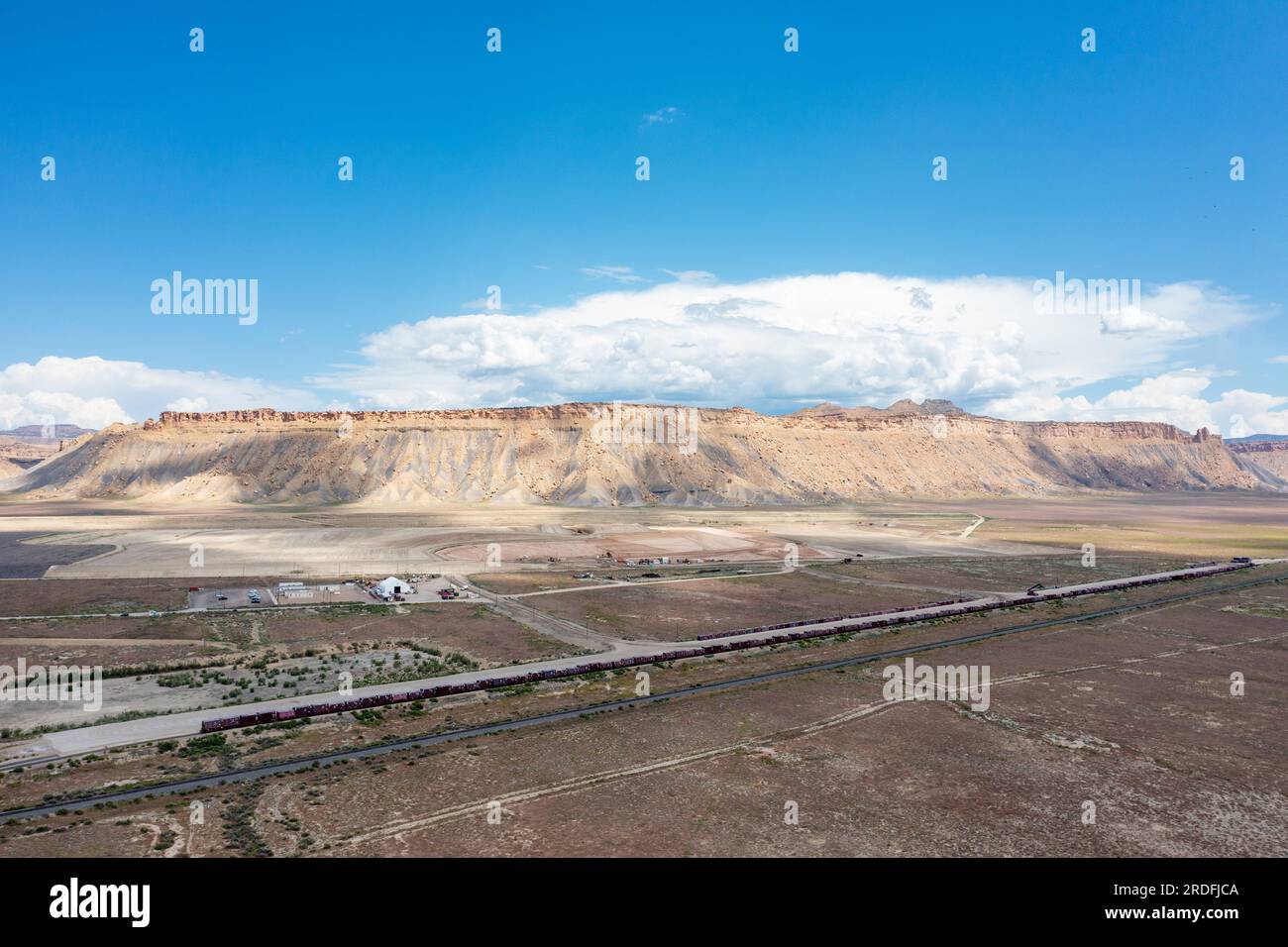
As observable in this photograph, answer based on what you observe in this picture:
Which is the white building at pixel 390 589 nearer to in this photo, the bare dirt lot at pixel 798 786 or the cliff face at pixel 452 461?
the bare dirt lot at pixel 798 786

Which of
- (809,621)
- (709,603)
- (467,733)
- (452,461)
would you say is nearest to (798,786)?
(467,733)

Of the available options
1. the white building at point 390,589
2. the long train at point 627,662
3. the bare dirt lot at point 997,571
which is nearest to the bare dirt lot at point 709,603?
the long train at point 627,662

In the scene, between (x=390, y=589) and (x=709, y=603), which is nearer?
(x=390, y=589)

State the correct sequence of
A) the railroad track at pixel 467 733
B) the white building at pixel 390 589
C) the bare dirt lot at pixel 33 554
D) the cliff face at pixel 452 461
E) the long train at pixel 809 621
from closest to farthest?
1. the railroad track at pixel 467 733
2. the long train at pixel 809 621
3. the white building at pixel 390 589
4. the bare dirt lot at pixel 33 554
5. the cliff face at pixel 452 461

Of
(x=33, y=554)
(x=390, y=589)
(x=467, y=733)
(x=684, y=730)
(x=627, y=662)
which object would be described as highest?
(x=33, y=554)

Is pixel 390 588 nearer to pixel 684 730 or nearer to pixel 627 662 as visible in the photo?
pixel 627 662

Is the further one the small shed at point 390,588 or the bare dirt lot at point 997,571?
the bare dirt lot at point 997,571

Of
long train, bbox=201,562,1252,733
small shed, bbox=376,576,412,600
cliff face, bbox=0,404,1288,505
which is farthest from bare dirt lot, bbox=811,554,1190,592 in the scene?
cliff face, bbox=0,404,1288,505

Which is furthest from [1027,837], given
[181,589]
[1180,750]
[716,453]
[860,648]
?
[716,453]
